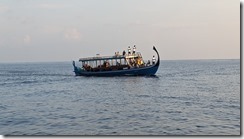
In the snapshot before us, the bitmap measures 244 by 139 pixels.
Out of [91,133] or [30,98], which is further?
[30,98]

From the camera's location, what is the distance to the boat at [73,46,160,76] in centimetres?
4091

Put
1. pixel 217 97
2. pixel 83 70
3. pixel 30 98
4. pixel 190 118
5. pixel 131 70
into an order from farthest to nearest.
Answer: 1. pixel 83 70
2. pixel 131 70
3. pixel 30 98
4. pixel 217 97
5. pixel 190 118

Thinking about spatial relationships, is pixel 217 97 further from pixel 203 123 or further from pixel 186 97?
pixel 203 123

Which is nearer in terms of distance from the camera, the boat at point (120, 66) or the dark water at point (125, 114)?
the dark water at point (125, 114)

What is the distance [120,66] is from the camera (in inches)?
1663

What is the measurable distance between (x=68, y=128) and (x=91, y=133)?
55.2 inches

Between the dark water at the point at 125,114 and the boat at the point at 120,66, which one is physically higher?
the boat at the point at 120,66

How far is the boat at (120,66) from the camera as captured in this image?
134 feet

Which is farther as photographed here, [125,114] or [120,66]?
[120,66]

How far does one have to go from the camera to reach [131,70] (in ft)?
134

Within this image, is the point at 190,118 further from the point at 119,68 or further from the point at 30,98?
the point at 119,68

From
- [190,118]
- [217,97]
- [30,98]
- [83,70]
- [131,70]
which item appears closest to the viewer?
[190,118]

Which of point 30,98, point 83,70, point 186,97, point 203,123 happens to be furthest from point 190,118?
point 83,70

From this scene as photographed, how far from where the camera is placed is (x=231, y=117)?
16.0 m
